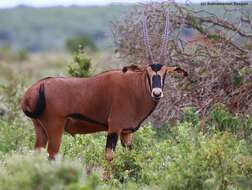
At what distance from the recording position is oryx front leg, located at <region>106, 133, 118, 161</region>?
33.0 feet

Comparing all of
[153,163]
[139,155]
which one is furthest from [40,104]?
[153,163]

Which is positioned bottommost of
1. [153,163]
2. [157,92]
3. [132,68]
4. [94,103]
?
[153,163]

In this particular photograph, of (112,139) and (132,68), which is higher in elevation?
(132,68)

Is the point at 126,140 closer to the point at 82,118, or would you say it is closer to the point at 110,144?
the point at 110,144

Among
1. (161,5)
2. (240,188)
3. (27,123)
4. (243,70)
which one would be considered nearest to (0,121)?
(27,123)

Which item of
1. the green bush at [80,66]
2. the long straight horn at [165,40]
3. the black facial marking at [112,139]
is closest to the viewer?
the black facial marking at [112,139]

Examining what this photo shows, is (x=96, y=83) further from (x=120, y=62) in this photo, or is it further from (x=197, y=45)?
(x=120, y=62)

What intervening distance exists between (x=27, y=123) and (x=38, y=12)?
234 feet

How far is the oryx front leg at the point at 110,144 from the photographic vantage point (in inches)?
396

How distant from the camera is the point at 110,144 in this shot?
33.0ft

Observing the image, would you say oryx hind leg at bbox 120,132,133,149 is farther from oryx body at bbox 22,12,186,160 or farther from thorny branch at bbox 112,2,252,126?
thorny branch at bbox 112,2,252,126

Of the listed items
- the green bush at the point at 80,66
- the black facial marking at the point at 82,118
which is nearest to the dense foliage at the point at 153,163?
the black facial marking at the point at 82,118

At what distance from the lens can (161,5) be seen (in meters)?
12.9

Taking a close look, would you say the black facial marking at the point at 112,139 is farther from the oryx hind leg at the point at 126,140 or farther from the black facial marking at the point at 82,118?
the oryx hind leg at the point at 126,140
